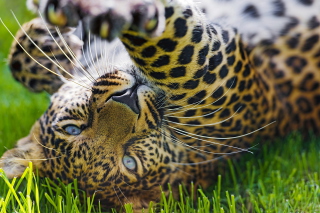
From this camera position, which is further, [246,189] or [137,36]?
[246,189]

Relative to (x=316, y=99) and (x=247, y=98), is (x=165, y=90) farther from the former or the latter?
(x=316, y=99)

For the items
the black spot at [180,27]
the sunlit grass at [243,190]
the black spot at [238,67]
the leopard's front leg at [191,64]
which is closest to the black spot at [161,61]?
the leopard's front leg at [191,64]

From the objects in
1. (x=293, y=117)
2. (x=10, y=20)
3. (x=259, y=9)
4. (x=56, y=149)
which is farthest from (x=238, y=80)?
(x=10, y=20)

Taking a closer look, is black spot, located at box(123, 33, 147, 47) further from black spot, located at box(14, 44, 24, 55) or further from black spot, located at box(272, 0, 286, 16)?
black spot, located at box(14, 44, 24, 55)

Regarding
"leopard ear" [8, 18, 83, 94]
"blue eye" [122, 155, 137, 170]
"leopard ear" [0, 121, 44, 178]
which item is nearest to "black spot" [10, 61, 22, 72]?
"leopard ear" [8, 18, 83, 94]

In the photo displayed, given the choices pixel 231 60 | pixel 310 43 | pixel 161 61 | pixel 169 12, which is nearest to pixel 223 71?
pixel 231 60

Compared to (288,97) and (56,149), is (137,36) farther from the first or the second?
(288,97)
